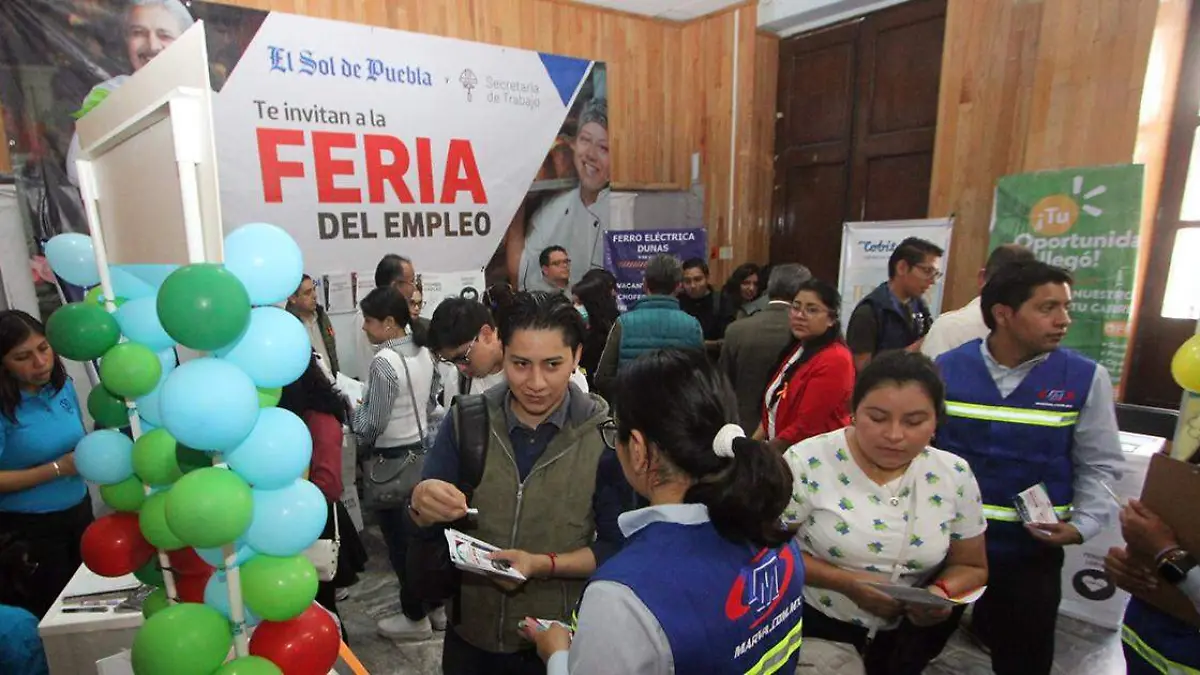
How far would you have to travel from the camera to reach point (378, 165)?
475 centimetres

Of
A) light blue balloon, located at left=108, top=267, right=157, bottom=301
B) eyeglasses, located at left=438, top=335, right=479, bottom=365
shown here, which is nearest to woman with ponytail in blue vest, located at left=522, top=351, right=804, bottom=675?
light blue balloon, located at left=108, top=267, right=157, bottom=301

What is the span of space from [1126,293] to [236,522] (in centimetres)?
458

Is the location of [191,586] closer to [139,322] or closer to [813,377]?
[139,322]

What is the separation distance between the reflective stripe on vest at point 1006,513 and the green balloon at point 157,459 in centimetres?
217

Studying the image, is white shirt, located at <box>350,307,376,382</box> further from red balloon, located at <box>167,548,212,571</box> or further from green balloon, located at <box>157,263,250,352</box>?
green balloon, located at <box>157,263,250,352</box>

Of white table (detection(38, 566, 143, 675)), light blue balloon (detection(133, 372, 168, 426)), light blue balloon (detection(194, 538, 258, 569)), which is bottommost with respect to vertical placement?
white table (detection(38, 566, 143, 675))

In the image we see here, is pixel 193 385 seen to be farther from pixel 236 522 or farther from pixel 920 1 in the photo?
pixel 920 1

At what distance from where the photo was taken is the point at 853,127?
221 inches

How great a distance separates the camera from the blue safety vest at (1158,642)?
1.32 metres

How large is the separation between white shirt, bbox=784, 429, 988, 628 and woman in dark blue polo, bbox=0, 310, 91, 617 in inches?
100

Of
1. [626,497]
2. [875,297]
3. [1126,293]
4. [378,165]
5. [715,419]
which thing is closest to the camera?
[715,419]

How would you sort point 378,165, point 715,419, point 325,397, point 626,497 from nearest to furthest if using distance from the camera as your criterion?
point 715,419, point 626,497, point 325,397, point 378,165

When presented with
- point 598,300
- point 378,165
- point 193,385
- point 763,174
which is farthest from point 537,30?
point 193,385

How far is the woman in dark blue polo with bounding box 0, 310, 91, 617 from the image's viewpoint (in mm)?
→ 2111
